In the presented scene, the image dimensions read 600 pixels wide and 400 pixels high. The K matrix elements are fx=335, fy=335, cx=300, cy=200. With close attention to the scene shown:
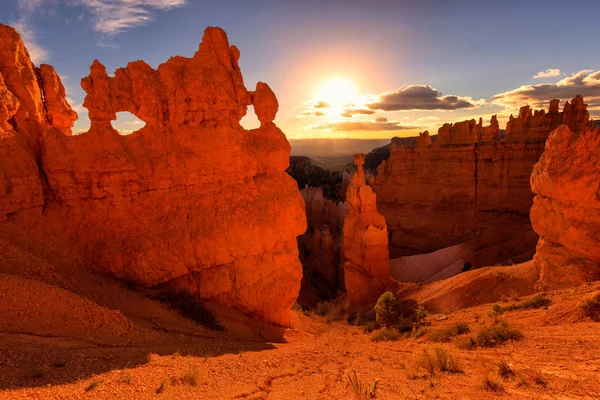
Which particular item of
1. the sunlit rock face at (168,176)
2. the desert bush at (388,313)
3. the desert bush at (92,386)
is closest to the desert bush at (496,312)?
the desert bush at (388,313)

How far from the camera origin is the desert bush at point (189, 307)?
8.70m

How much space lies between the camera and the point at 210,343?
762 centimetres

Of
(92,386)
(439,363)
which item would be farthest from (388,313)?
(92,386)

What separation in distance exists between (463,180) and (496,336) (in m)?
29.0

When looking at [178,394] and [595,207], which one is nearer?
[178,394]

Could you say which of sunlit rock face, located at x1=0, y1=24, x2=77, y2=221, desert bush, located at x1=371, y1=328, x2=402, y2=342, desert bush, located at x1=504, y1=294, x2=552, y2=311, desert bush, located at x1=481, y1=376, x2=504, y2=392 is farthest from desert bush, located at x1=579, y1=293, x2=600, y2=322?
sunlit rock face, located at x1=0, y1=24, x2=77, y2=221

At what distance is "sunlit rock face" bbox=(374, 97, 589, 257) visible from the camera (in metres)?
29.5

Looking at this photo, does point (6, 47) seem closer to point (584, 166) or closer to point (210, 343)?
point (210, 343)

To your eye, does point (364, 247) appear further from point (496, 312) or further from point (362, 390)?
point (362, 390)

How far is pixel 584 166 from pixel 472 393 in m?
11.3

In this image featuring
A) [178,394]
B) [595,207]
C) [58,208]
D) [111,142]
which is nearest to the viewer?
[178,394]

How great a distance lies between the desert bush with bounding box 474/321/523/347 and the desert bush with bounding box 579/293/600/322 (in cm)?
180

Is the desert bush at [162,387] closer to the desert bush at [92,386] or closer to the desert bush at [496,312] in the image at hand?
the desert bush at [92,386]

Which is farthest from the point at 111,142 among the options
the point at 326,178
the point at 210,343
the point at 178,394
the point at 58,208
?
the point at 326,178
